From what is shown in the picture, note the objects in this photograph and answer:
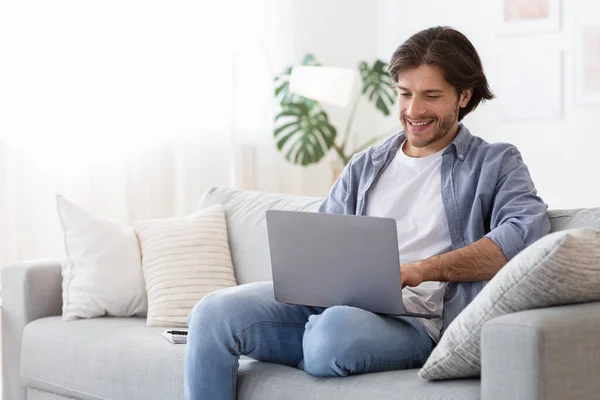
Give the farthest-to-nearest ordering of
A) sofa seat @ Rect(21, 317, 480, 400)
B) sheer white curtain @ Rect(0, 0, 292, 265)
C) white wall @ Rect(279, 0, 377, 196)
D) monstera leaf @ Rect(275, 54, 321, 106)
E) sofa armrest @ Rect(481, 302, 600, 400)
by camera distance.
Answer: white wall @ Rect(279, 0, 377, 196) → monstera leaf @ Rect(275, 54, 321, 106) → sheer white curtain @ Rect(0, 0, 292, 265) → sofa seat @ Rect(21, 317, 480, 400) → sofa armrest @ Rect(481, 302, 600, 400)

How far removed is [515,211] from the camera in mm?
2238

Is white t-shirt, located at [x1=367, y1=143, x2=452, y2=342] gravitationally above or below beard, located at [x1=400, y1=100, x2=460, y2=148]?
below

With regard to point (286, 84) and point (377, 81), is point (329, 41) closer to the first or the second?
point (377, 81)

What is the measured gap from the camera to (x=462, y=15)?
4922 millimetres

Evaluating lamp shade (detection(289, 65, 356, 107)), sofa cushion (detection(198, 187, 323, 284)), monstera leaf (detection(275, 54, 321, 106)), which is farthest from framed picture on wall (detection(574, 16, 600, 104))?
sofa cushion (detection(198, 187, 323, 284))

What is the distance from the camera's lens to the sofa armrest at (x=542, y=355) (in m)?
1.67

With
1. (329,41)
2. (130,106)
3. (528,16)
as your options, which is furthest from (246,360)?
(329,41)

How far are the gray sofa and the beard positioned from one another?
1.10ft

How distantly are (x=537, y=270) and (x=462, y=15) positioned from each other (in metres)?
3.36

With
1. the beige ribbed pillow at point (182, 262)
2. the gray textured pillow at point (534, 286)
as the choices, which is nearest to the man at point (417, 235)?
the gray textured pillow at point (534, 286)

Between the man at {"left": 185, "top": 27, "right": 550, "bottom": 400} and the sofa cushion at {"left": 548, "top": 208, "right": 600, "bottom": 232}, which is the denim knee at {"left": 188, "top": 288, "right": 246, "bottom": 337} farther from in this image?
the sofa cushion at {"left": 548, "top": 208, "right": 600, "bottom": 232}

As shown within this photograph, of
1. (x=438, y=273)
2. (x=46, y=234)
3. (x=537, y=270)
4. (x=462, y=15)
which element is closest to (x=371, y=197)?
(x=438, y=273)

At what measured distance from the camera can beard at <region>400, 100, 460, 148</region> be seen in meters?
2.41

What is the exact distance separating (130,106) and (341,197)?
1.95 m
